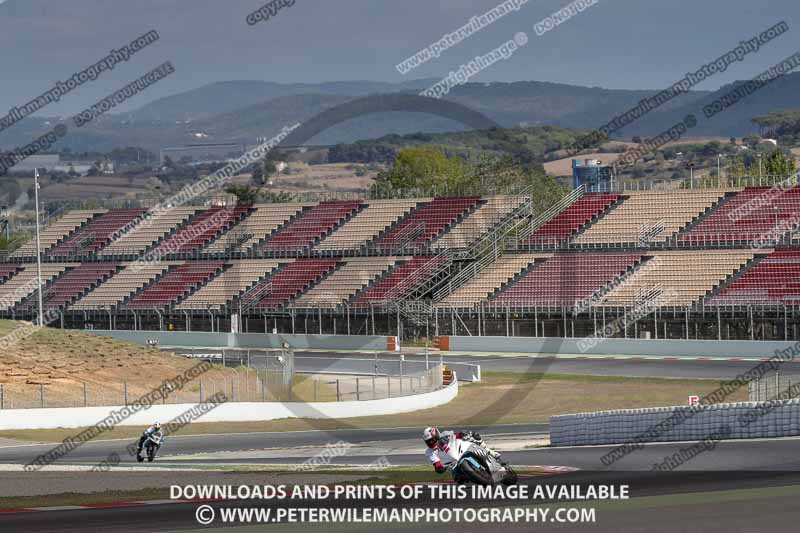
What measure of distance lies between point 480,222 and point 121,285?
21.6 meters

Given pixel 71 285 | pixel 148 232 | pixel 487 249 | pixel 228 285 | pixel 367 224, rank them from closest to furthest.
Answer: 1. pixel 487 249
2. pixel 228 285
3. pixel 367 224
4. pixel 71 285
5. pixel 148 232

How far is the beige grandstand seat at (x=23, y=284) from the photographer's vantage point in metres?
77.3

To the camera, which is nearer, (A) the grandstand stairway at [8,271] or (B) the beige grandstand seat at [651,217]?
(B) the beige grandstand seat at [651,217]

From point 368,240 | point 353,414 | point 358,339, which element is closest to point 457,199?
point 368,240

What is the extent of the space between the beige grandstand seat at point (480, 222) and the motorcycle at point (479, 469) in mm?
49429

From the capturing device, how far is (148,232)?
265 ft

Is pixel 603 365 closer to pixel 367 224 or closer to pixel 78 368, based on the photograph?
pixel 78 368

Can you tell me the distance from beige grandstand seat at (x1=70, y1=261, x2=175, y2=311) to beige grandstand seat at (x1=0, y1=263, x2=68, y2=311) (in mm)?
4605

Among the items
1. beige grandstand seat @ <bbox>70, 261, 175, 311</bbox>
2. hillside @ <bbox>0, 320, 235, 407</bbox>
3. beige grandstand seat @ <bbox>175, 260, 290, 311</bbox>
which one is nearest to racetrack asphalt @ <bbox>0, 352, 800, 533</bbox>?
hillside @ <bbox>0, 320, 235, 407</bbox>

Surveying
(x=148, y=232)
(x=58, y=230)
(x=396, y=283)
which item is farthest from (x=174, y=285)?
(x=58, y=230)

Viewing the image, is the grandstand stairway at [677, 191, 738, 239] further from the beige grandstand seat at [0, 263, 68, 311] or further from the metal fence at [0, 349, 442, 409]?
the beige grandstand seat at [0, 263, 68, 311]

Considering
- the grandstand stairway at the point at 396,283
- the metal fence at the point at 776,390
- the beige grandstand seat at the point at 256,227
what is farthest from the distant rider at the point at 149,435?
the beige grandstand seat at the point at 256,227

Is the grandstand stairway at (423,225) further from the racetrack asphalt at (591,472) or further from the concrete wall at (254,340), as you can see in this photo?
the racetrack asphalt at (591,472)

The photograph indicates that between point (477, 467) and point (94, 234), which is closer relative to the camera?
point (477, 467)
